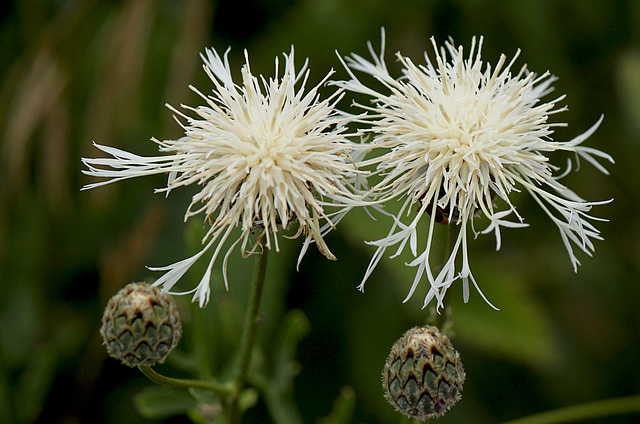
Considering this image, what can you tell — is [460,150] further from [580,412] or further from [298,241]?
[298,241]

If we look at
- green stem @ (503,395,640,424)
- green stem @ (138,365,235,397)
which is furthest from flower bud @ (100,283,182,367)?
green stem @ (503,395,640,424)

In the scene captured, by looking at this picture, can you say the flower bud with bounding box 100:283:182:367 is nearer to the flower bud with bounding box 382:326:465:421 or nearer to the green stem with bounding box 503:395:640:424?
the flower bud with bounding box 382:326:465:421

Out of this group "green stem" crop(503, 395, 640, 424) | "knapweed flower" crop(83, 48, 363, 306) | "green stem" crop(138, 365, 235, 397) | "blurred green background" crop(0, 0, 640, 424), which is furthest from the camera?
"blurred green background" crop(0, 0, 640, 424)

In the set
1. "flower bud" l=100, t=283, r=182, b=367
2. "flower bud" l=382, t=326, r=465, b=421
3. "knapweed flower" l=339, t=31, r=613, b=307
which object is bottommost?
"flower bud" l=382, t=326, r=465, b=421

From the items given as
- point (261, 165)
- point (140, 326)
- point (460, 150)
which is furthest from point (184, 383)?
point (460, 150)

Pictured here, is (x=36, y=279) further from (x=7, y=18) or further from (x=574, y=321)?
(x=574, y=321)

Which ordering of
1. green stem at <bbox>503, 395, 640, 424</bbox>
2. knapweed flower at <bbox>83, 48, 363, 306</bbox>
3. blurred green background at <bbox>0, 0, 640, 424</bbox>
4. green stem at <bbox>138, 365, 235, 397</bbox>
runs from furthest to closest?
blurred green background at <bbox>0, 0, 640, 424</bbox> < green stem at <bbox>503, 395, 640, 424</bbox> < green stem at <bbox>138, 365, 235, 397</bbox> < knapweed flower at <bbox>83, 48, 363, 306</bbox>

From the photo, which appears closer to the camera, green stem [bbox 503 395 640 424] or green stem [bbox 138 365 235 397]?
green stem [bbox 138 365 235 397]

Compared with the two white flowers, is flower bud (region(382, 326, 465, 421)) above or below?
below
